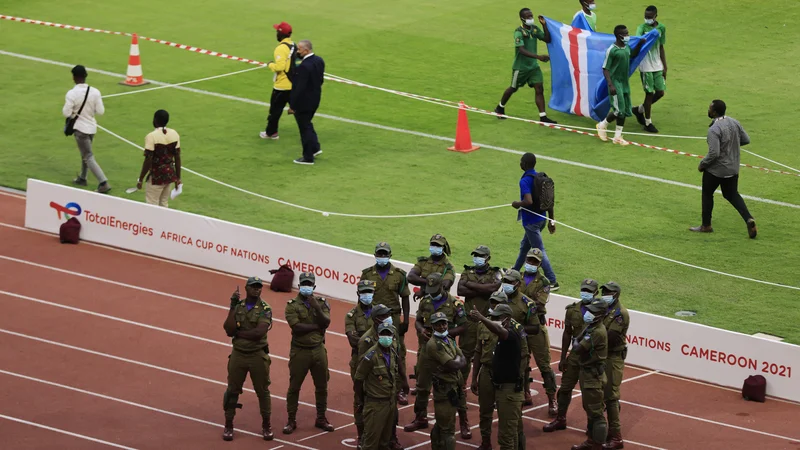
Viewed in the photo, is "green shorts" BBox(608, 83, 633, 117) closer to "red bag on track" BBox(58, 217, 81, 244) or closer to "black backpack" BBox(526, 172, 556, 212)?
"black backpack" BBox(526, 172, 556, 212)

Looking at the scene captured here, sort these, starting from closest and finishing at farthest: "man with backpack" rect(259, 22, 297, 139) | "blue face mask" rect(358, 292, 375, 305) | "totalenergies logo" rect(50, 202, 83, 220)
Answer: "blue face mask" rect(358, 292, 375, 305), "totalenergies logo" rect(50, 202, 83, 220), "man with backpack" rect(259, 22, 297, 139)

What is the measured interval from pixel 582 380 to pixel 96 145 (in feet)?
41.7

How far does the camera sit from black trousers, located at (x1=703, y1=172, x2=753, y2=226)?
66.9 ft

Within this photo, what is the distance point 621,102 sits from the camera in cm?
2447

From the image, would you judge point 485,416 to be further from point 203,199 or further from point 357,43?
point 357,43

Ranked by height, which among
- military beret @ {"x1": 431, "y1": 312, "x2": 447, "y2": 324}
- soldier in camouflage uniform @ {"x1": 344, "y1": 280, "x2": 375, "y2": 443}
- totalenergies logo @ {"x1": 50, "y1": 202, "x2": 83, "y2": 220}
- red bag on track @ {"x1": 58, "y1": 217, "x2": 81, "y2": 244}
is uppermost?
military beret @ {"x1": 431, "y1": 312, "x2": 447, "y2": 324}

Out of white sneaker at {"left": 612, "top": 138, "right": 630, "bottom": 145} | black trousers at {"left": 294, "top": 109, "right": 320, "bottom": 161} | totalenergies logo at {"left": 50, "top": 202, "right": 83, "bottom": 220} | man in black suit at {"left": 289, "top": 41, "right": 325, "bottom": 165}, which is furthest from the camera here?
white sneaker at {"left": 612, "top": 138, "right": 630, "bottom": 145}

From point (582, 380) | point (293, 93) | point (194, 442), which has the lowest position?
point (194, 442)

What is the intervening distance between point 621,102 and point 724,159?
14.6 feet

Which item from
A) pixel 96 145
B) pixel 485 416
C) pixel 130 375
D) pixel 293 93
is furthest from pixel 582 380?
pixel 96 145

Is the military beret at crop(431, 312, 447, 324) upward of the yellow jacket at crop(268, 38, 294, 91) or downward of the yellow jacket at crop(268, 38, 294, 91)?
downward

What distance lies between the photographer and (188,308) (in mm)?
18734

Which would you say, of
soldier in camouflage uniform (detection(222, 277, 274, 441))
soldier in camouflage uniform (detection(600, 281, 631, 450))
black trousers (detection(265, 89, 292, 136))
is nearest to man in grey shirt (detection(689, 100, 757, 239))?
soldier in camouflage uniform (detection(600, 281, 631, 450))

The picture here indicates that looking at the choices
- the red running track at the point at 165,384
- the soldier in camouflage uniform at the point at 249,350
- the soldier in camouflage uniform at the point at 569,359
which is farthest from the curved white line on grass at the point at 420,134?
the soldier in camouflage uniform at the point at 249,350
